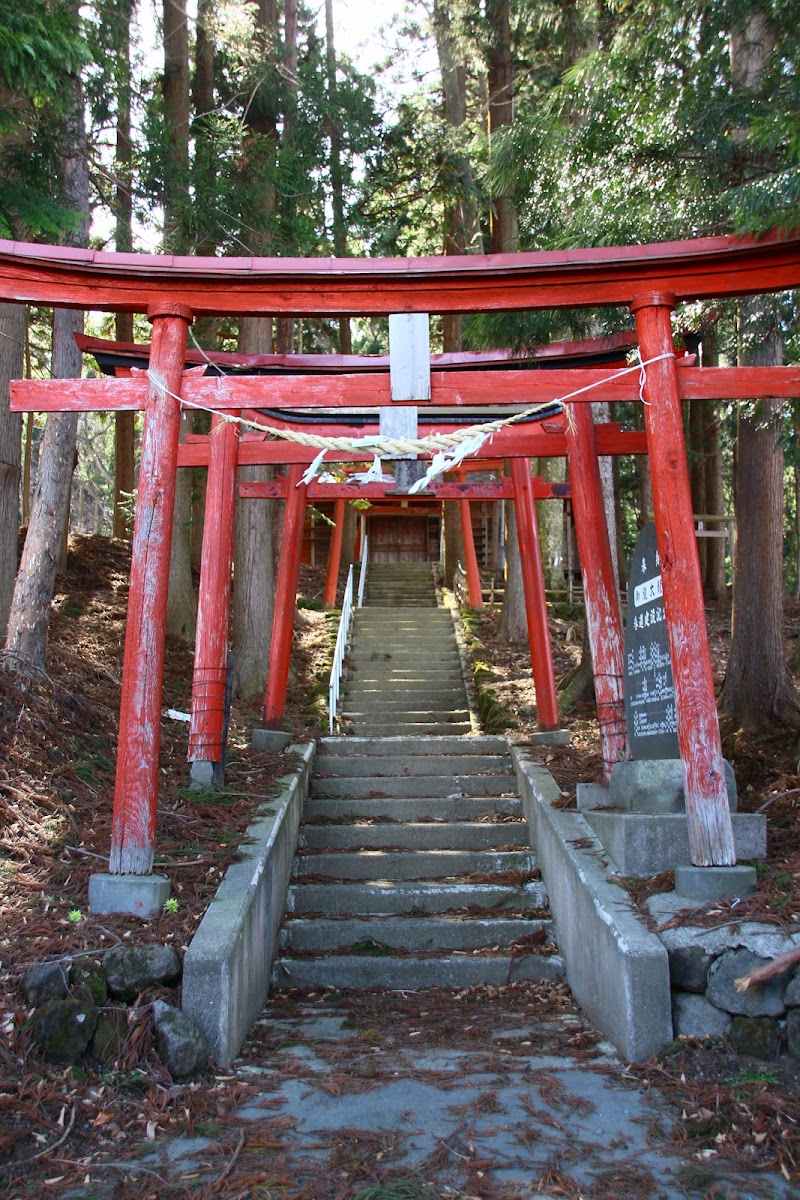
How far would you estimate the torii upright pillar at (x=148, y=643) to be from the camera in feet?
16.8

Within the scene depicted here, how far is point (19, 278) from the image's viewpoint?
220 inches

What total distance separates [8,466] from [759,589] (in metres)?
6.61

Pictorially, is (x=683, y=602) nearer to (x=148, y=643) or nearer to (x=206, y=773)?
(x=148, y=643)

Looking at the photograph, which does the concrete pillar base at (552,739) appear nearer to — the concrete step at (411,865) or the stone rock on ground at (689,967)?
the concrete step at (411,865)

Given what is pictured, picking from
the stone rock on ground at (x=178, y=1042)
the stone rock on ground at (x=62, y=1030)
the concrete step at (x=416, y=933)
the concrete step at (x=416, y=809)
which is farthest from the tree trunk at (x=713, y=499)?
→ the stone rock on ground at (x=62, y=1030)

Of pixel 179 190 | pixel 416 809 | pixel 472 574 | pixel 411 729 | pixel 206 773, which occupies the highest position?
pixel 179 190

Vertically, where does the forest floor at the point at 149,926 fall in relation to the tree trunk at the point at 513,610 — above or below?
below

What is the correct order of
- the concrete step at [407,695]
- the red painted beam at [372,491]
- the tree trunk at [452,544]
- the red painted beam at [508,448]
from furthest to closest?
the tree trunk at [452,544]
the concrete step at [407,695]
the red painted beam at [372,491]
the red painted beam at [508,448]

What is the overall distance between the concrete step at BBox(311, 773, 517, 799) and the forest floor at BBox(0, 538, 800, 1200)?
0.50 metres

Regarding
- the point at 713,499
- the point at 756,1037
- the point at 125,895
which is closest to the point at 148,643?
the point at 125,895

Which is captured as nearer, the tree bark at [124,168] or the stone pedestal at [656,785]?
the stone pedestal at [656,785]

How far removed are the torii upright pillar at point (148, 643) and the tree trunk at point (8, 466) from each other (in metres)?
3.18

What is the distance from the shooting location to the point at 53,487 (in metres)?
7.90

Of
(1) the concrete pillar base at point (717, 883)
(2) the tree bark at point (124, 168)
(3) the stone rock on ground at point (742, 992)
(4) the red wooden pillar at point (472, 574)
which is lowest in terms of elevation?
(3) the stone rock on ground at point (742, 992)
